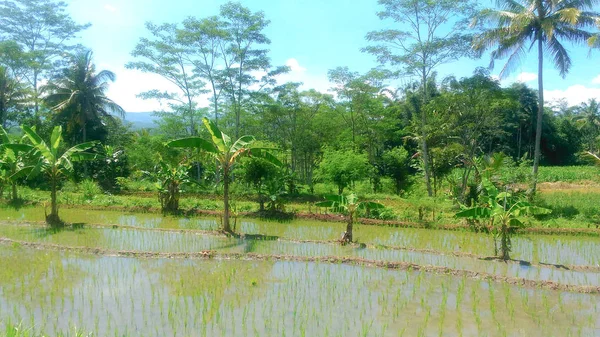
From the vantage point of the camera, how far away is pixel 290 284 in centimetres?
912

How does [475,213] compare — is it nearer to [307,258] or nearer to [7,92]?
[307,258]

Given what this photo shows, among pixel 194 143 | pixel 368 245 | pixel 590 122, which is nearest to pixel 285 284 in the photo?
pixel 368 245

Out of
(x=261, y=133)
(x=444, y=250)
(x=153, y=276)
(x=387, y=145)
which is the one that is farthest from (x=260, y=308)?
(x=387, y=145)

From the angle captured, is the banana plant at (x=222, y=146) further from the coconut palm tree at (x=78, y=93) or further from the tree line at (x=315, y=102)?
the coconut palm tree at (x=78, y=93)

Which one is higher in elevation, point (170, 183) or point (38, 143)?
point (38, 143)

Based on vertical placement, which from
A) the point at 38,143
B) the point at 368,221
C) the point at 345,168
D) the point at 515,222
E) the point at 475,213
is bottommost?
the point at 368,221

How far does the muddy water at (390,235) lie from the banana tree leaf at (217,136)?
2.83m

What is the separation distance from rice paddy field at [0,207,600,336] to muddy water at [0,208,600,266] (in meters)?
0.09

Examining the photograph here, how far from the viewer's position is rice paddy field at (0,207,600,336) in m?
7.10

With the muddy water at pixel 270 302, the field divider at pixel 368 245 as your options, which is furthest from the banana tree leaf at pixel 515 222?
the muddy water at pixel 270 302

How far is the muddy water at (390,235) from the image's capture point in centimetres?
1200

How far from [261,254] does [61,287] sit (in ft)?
14.4

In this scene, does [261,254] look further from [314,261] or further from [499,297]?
[499,297]

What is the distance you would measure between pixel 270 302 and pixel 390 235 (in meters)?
7.01
